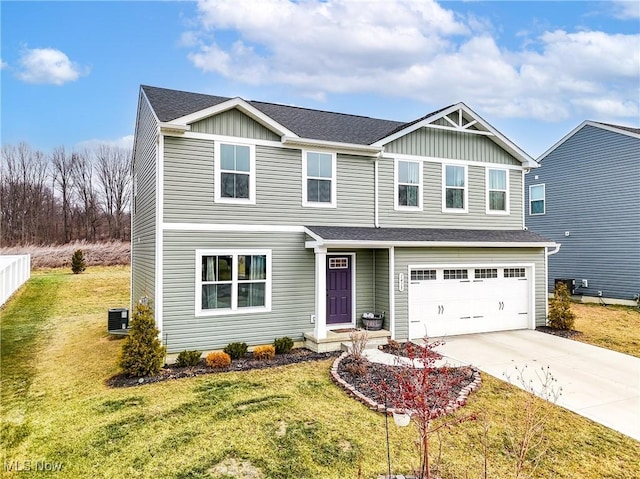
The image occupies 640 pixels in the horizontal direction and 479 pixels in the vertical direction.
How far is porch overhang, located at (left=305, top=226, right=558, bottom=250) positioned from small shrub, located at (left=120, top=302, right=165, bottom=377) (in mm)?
4494

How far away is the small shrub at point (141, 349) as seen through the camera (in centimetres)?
842

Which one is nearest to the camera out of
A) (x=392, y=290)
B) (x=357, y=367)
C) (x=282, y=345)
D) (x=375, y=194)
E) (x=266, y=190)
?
(x=357, y=367)

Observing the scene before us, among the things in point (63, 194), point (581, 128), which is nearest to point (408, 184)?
point (581, 128)

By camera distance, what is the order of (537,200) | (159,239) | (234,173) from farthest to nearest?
(537,200) < (234,173) < (159,239)

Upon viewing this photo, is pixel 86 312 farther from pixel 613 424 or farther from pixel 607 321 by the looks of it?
pixel 607 321

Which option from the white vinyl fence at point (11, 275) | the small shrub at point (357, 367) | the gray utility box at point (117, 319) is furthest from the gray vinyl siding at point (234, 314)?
the white vinyl fence at point (11, 275)

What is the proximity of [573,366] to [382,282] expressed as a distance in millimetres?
5099

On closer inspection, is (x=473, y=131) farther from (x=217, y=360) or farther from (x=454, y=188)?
(x=217, y=360)

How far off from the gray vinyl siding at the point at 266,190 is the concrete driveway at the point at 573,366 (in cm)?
489

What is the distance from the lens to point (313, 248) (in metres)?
10.9

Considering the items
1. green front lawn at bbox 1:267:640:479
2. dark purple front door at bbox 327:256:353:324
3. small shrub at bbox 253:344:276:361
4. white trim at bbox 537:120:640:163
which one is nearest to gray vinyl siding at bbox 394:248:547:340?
dark purple front door at bbox 327:256:353:324

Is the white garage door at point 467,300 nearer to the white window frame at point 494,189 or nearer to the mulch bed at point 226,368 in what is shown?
the white window frame at point 494,189

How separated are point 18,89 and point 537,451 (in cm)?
3685

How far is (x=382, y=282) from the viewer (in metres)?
11.7
